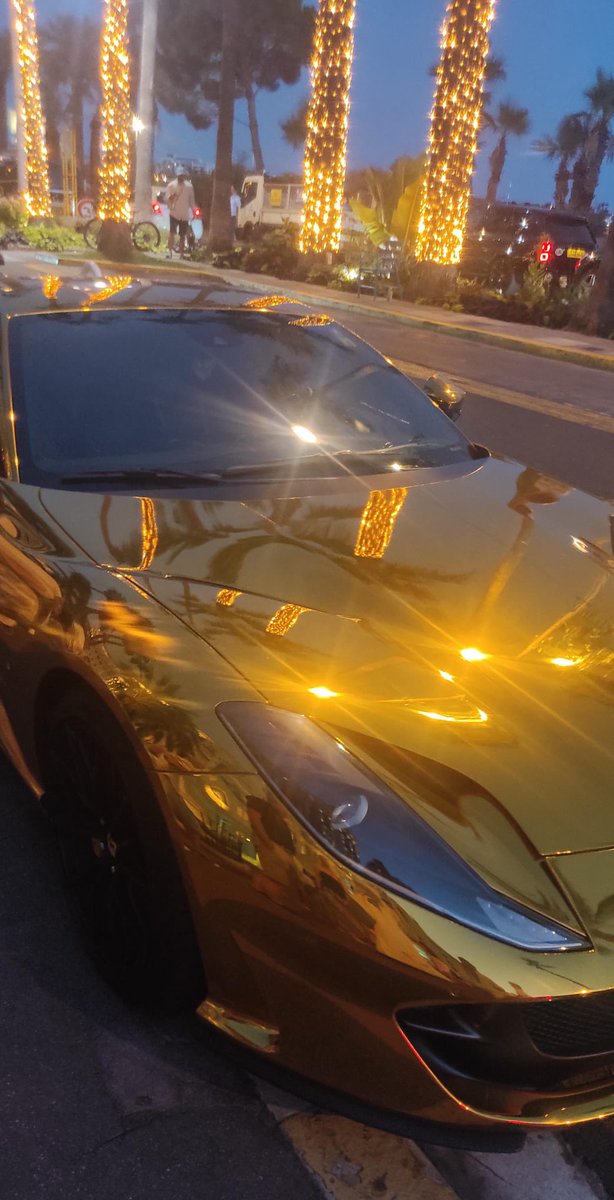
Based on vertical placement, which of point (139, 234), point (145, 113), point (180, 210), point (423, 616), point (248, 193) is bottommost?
point (423, 616)

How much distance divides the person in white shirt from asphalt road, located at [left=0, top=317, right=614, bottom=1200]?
2812 cm

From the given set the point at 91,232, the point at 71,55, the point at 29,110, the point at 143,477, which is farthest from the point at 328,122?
the point at 71,55

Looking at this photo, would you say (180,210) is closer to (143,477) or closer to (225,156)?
(225,156)

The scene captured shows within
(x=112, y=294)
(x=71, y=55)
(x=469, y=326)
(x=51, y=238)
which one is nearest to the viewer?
(x=112, y=294)

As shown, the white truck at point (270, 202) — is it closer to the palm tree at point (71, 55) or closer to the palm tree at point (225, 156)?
the palm tree at point (225, 156)

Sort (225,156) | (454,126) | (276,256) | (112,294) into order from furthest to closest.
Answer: (225,156) < (276,256) < (454,126) < (112,294)

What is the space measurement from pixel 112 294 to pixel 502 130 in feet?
257

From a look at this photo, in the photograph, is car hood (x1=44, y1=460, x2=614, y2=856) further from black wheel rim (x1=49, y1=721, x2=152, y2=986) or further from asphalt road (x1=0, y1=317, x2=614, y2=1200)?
asphalt road (x1=0, y1=317, x2=614, y2=1200)

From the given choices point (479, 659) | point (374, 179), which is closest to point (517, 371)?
point (479, 659)

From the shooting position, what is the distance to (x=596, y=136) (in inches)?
2537

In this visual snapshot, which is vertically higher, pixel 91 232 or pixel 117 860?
pixel 91 232

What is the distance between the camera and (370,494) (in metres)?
2.80

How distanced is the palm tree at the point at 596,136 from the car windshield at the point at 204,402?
57.9 metres

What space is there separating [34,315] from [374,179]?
26329mm
